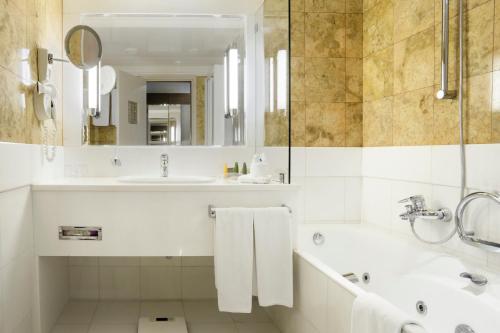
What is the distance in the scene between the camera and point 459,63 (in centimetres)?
226

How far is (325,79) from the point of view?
3.27m

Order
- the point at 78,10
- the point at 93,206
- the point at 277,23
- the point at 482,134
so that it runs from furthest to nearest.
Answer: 1. the point at 78,10
2. the point at 277,23
3. the point at 93,206
4. the point at 482,134

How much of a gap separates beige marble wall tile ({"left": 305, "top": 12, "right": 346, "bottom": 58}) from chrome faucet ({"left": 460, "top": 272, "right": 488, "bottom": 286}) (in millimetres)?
1784

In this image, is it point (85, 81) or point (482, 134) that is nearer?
point (482, 134)

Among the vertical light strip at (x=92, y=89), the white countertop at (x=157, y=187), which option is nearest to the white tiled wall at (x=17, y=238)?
the white countertop at (x=157, y=187)

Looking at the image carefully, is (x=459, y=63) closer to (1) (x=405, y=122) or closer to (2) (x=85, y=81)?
(1) (x=405, y=122)

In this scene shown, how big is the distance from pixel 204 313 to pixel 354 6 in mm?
2259

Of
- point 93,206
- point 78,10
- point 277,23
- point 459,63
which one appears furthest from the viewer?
point 78,10

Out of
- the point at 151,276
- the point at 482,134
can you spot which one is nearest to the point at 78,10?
the point at 151,276

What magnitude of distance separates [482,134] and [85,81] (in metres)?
2.37

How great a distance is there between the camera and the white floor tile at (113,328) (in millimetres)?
2648

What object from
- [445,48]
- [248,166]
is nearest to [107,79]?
[248,166]

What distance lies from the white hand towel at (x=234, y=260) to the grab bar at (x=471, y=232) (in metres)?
0.96

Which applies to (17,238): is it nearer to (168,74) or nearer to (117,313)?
(117,313)
